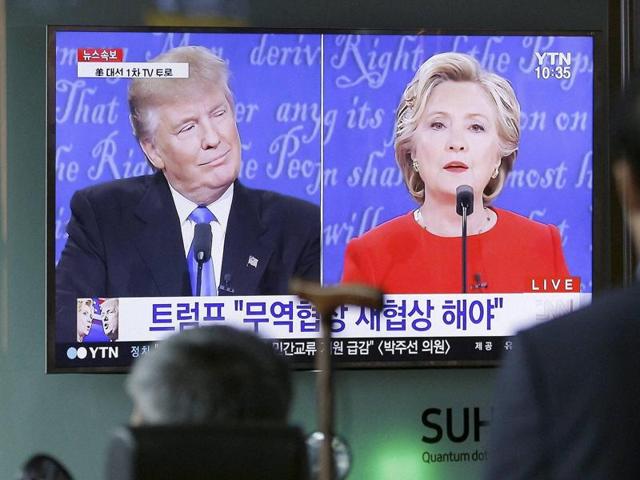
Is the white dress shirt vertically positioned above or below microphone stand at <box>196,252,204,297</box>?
above

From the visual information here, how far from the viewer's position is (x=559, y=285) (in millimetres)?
4008

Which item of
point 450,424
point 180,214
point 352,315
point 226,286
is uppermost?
point 180,214

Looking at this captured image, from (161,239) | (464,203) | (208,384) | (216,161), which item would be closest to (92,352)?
(161,239)

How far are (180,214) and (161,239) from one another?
11 centimetres

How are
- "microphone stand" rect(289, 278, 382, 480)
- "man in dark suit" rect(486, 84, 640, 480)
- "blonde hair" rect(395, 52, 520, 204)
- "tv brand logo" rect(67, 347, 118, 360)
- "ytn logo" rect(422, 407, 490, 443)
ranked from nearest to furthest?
1. "man in dark suit" rect(486, 84, 640, 480)
2. "microphone stand" rect(289, 278, 382, 480)
3. "tv brand logo" rect(67, 347, 118, 360)
4. "blonde hair" rect(395, 52, 520, 204)
5. "ytn logo" rect(422, 407, 490, 443)

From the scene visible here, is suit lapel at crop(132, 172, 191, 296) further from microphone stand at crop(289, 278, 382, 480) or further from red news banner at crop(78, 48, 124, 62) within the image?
microphone stand at crop(289, 278, 382, 480)

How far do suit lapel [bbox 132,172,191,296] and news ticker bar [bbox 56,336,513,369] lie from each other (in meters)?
0.23

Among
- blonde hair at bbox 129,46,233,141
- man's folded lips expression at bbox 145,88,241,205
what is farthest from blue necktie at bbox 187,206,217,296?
blonde hair at bbox 129,46,233,141

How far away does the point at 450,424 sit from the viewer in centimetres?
409

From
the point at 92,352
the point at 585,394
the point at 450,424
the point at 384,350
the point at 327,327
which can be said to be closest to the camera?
the point at 585,394

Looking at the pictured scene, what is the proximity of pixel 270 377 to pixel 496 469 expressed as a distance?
0.36m

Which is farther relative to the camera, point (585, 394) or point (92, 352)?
point (92, 352)

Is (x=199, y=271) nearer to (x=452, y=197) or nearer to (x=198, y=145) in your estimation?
(x=198, y=145)

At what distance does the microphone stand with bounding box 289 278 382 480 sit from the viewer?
144 cm
